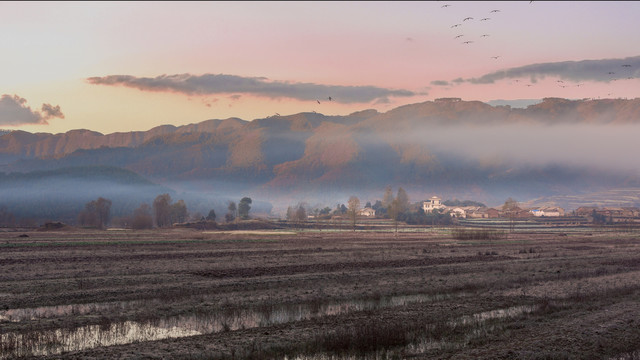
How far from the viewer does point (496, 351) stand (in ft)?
71.5

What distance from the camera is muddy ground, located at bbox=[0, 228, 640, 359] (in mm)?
22516

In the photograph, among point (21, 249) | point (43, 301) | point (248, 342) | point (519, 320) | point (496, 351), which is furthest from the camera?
point (21, 249)

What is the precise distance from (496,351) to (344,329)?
635 cm

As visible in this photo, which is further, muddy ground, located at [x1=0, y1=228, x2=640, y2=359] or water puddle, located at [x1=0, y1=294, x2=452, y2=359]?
water puddle, located at [x1=0, y1=294, x2=452, y2=359]

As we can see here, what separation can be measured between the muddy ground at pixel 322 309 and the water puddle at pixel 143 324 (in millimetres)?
101

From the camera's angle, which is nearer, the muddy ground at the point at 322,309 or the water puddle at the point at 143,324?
the muddy ground at the point at 322,309

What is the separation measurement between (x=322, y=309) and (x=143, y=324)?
29.9 ft

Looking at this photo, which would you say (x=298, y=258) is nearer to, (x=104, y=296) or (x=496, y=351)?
(x=104, y=296)

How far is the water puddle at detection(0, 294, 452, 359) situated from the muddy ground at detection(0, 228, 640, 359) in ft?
0.33

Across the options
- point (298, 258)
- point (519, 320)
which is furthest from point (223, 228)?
point (519, 320)

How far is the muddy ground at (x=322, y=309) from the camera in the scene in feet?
73.9

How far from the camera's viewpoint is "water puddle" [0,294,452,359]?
2292 centimetres

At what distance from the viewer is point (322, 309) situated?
31766mm

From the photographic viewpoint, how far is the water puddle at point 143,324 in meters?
22.9
